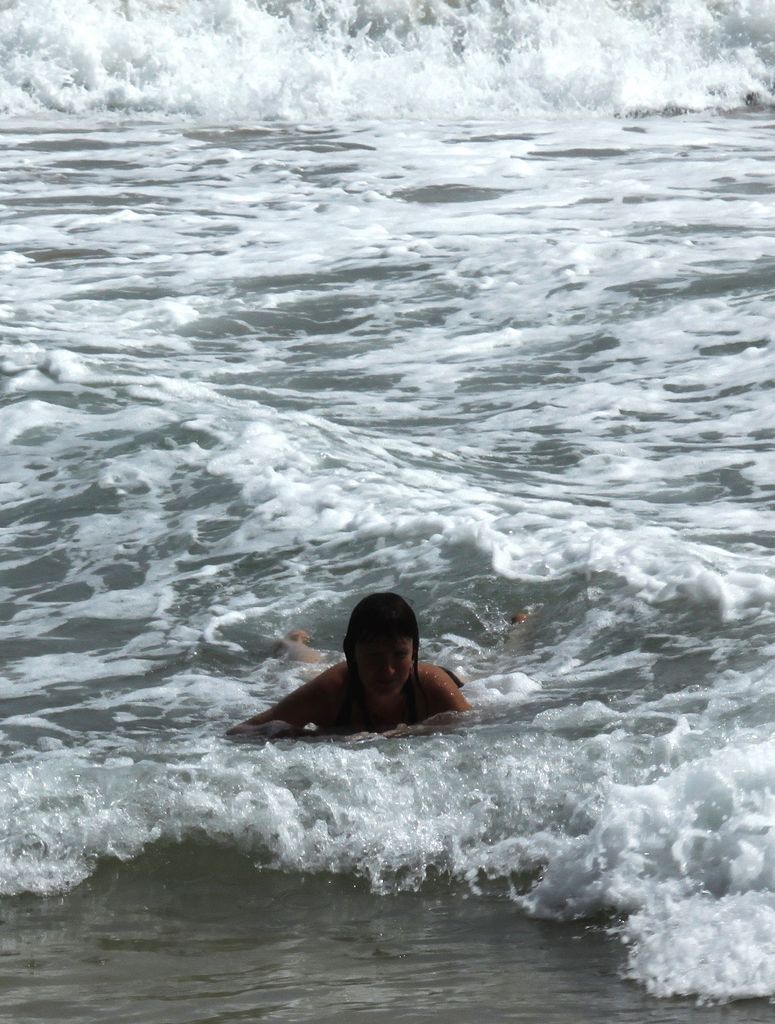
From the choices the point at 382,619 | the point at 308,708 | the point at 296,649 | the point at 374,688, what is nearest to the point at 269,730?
the point at 308,708

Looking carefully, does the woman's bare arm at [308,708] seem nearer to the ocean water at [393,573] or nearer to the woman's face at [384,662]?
the woman's face at [384,662]

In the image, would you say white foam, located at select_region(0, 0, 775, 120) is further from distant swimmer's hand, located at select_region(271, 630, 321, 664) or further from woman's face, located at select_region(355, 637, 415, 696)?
woman's face, located at select_region(355, 637, 415, 696)

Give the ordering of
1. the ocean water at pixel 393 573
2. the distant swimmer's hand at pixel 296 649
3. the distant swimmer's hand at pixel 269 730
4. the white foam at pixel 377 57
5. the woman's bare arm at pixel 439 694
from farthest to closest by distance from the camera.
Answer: the white foam at pixel 377 57 < the distant swimmer's hand at pixel 296 649 < the woman's bare arm at pixel 439 694 < the distant swimmer's hand at pixel 269 730 < the ocean water at pixel 393 573

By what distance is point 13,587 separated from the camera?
6594 millimetres

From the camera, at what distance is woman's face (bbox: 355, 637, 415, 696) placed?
508cm

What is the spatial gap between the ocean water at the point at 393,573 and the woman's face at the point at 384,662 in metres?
0.27

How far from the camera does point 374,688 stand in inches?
202

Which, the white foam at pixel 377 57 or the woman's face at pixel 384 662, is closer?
the woman's face at pixel 384 662

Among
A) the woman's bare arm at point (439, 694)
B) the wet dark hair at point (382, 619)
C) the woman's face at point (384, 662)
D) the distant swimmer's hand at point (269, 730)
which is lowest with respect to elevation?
the distant swimmer's hand at point (269, 730)

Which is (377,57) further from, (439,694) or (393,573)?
(439,694)

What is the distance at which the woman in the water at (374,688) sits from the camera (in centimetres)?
508

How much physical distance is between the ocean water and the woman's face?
10.7 inches

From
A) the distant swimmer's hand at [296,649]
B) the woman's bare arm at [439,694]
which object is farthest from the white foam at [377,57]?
the woman's bare arm at [439,694]

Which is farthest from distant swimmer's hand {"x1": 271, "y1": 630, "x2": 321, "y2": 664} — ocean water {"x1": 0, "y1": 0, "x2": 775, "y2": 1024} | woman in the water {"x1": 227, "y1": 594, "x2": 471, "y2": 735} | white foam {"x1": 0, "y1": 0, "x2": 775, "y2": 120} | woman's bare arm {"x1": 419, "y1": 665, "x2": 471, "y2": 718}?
white foam {"x1": 0, "y1": 0, "x2": 775, "y2": 120}
